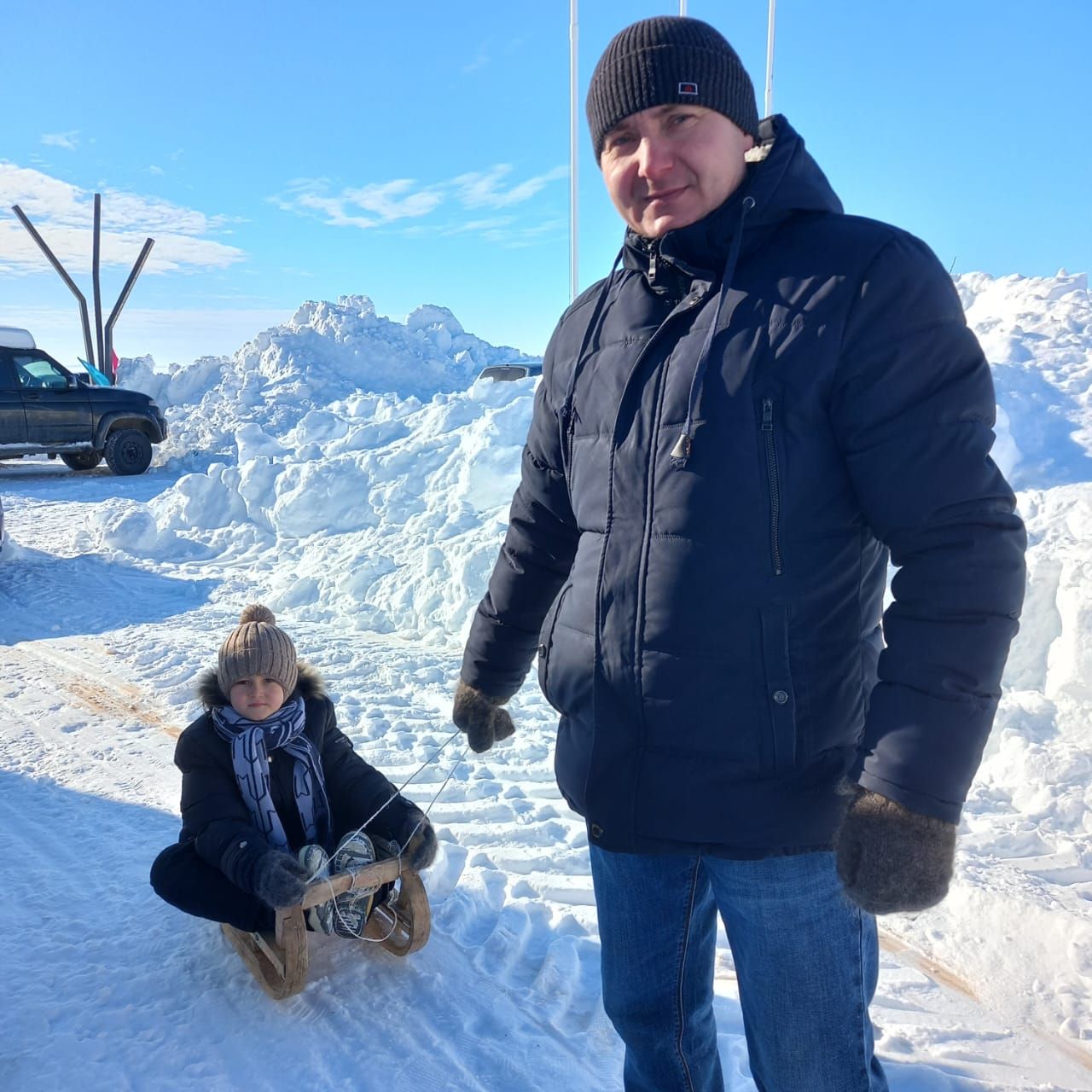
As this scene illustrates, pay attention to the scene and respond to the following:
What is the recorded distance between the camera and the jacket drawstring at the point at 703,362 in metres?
1.34

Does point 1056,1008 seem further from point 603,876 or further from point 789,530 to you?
point 789,530

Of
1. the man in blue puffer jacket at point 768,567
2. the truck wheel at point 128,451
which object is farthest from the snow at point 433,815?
the truck wheel at point 128,451

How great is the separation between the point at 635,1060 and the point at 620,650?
85 cm

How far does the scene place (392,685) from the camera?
5.20m

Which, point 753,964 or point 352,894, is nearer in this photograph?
point 753,964

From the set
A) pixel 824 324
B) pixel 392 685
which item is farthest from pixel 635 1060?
pixel 392 685

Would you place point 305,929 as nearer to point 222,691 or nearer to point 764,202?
point 222,691

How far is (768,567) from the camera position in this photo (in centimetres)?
129

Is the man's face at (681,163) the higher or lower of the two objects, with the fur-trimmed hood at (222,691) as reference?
higher

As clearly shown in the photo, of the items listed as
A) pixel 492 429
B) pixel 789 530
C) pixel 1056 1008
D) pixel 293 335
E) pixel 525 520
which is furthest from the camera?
pixel 293 335

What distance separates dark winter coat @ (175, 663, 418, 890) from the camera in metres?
2.48

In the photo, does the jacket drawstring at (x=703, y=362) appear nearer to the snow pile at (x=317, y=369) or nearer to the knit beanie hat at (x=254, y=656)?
the knit beanie hat at (x=254, y=656)

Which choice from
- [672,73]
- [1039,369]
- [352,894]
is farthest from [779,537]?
[1039,369]

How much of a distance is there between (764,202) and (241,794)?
2203 millimetres
